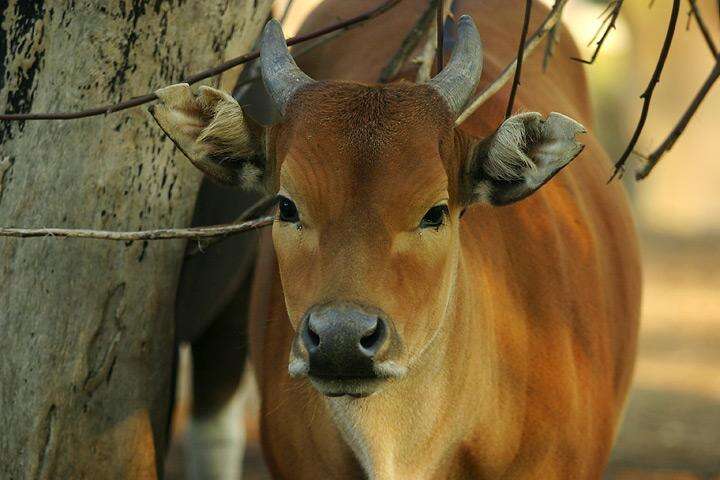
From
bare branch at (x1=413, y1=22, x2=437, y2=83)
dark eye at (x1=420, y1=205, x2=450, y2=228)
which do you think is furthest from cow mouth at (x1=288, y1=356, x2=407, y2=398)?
bare branch at (x1=413, y1=22, x2=437, y2=83)

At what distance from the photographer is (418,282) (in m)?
3.29

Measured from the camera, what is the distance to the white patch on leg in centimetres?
631

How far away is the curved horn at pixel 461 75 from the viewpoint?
347cm

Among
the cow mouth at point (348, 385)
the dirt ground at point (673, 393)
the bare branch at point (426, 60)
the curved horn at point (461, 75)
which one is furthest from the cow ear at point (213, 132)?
the dirt ground at point (673, 393)

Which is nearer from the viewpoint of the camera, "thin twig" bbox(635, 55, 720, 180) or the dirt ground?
"thin twig" bbox(635, 55, 720, 180)

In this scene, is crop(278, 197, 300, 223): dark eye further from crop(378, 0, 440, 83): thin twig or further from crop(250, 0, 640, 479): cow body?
crop(378, 0, 440, 83): thin twig

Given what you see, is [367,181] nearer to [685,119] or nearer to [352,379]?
[352,379]

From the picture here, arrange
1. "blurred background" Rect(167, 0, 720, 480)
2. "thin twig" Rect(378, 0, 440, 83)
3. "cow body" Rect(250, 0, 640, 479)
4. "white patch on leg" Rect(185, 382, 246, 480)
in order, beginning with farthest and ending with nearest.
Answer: "blurred background" Rect(167, 0, 720, 480)
"white patch on leg" Rect(185, 382, 246, 480)
"thin twig" Rect(378, 0, 440, 83)
"cow body" Rect(250, 0, 640, 479)

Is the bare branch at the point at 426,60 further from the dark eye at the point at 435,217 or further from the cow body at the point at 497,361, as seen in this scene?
the dark eye at the point at 435,217

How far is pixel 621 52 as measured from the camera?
20.5m

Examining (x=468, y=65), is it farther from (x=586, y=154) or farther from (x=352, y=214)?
(x=586, y=154)

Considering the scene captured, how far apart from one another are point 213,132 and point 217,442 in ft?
10.3

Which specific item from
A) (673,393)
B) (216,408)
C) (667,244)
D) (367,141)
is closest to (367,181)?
(367,141)

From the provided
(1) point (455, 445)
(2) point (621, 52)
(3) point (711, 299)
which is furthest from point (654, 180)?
(1) point (455, 445)
